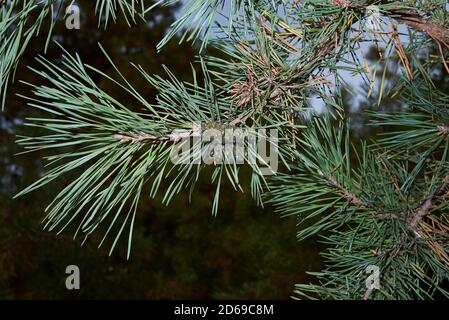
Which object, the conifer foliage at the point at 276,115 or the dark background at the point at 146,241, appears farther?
the dark background at the point at 146,241

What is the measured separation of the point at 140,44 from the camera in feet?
5.63

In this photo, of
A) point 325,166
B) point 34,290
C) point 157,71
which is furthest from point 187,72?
point 325,166

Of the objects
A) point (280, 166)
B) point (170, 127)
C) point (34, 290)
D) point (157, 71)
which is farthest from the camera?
point (157, 71)

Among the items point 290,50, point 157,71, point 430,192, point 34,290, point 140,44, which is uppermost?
point 140,44

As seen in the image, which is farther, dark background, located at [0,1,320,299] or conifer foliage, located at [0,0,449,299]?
dark background, located at [0,1,320,299]

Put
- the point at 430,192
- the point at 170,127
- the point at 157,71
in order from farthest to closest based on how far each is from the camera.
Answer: the point at 157,71
the point at 430,192
the point at 170,127

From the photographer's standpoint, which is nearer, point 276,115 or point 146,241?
point 276,115

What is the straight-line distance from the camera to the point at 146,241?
1.33 meters

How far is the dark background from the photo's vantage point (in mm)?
1043

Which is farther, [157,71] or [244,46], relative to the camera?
[157,71]

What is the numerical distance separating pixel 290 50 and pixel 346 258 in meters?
0.18

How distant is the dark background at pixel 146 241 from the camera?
1043 millimetres

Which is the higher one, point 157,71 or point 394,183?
point 157,71
